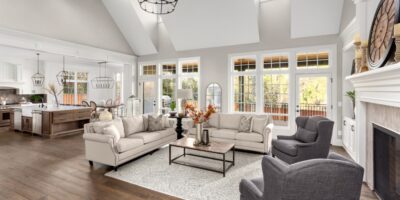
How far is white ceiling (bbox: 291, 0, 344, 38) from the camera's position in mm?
5188

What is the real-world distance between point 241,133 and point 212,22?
3.75 meters

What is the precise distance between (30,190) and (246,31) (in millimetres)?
6271

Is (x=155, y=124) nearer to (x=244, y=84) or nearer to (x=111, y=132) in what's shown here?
(x=111, y=132)

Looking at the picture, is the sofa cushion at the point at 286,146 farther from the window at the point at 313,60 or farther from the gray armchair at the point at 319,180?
the window at the point at 313,60

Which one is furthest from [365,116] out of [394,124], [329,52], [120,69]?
[120,69]

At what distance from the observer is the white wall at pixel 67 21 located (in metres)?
5.30

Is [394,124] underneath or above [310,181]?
above

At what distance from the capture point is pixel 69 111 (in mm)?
6820

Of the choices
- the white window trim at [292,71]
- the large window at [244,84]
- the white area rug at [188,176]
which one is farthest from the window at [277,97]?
the white area rug at [188,176]

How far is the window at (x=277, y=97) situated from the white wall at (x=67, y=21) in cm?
586

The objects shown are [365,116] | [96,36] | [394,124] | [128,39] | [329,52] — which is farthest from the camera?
[128,39]

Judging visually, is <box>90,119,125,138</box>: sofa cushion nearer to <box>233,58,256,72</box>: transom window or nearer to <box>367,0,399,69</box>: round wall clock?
<box>233,58,256,72</box>: transom window

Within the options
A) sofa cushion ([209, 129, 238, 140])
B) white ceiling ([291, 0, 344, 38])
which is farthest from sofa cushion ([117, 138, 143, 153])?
white ceiling ([291, 0, 344, 38])

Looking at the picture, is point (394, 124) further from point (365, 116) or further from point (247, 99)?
point (247, 99)
